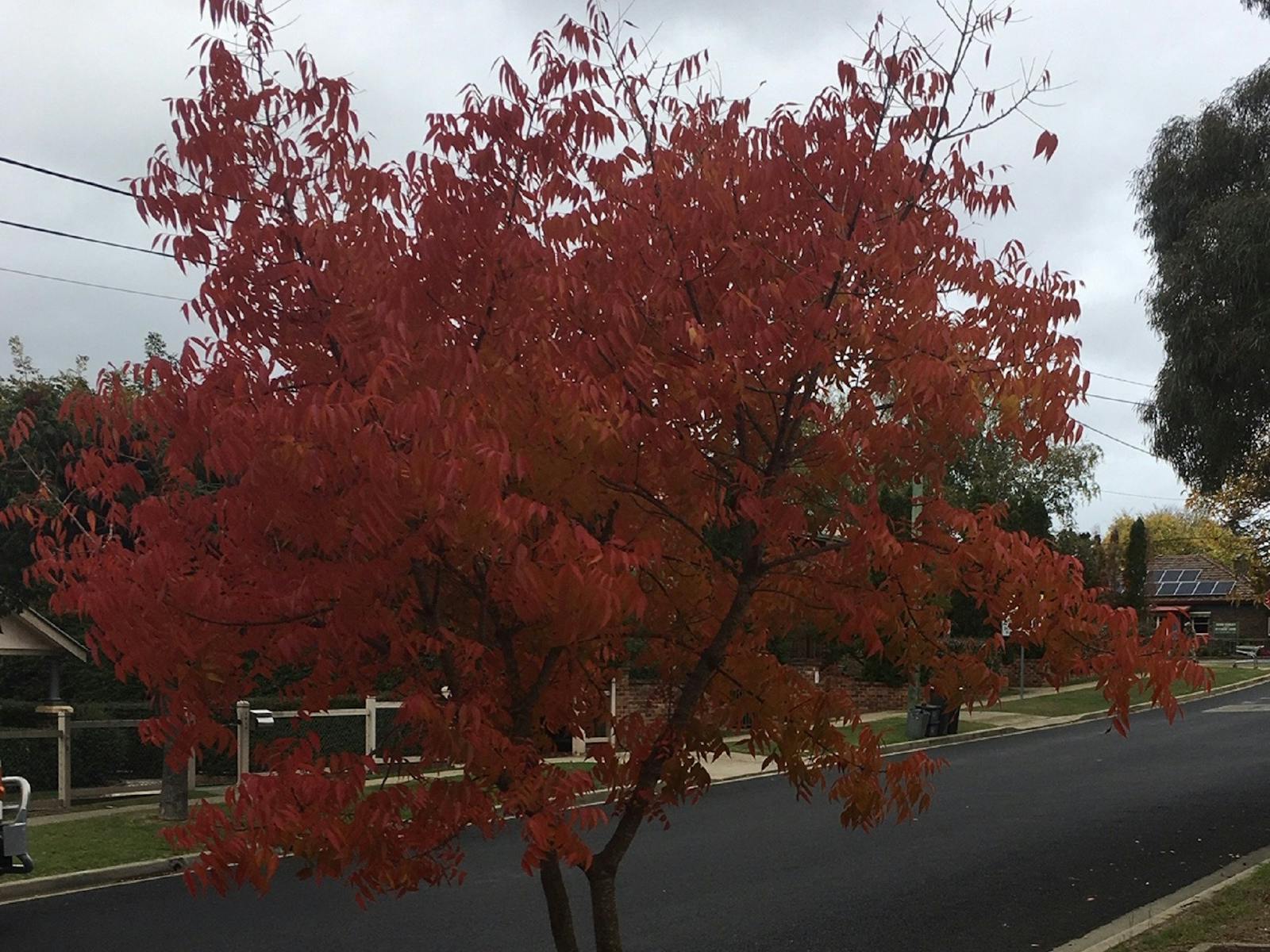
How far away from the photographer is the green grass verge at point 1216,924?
9.02 metres

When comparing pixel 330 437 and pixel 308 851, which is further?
pixel 308 851

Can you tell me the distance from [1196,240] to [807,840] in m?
8.21

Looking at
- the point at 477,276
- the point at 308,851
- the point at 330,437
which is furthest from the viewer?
the point at 477,276

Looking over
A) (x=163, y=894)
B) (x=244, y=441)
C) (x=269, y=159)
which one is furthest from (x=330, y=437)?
(x=163, y=894)

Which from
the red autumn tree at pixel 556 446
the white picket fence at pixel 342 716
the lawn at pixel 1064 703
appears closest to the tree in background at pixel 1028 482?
the lawn at pixel 1064 703

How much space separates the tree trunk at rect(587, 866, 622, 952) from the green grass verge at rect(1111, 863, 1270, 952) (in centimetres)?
492

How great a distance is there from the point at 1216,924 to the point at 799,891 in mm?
3911

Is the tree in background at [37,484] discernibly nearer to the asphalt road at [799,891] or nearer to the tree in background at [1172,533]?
the asphalt road at [799,891]

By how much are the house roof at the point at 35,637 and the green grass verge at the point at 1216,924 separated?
60.9 feet

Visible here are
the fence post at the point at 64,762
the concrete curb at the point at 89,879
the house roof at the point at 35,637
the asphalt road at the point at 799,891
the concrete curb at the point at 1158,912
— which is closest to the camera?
the concrete curb at the point at 1158,912

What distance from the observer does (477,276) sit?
5133 mm

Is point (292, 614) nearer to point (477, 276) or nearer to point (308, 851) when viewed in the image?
point (308, 851)

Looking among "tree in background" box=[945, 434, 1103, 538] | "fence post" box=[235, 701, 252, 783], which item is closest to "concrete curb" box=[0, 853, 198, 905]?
"fence post" box=[235, 701, 252, 783]

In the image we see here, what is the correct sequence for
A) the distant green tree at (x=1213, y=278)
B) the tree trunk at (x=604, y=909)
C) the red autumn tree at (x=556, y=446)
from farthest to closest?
the distant green tree at (x=1213, y=278) → the tree trunk at (x=604, y=909) → the red autumn tree at (x=556, y=446)
